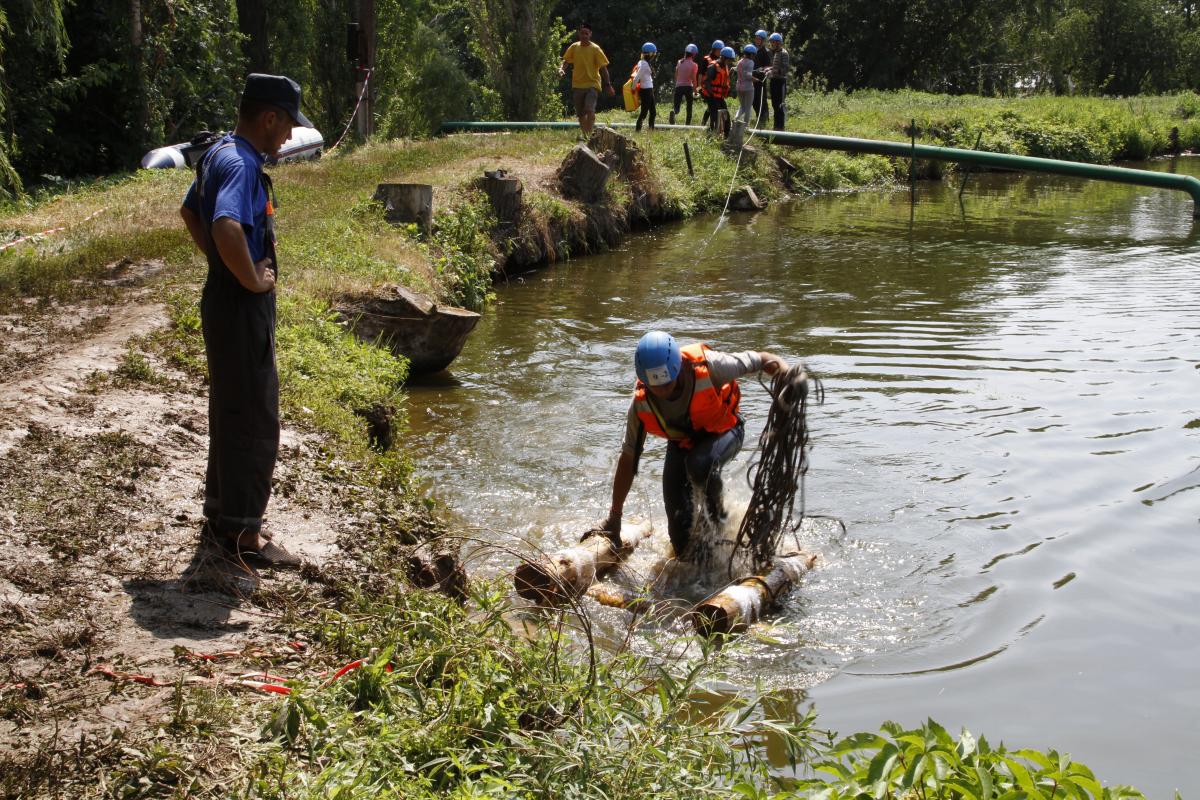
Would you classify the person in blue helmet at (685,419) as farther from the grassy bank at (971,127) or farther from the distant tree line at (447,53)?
the grassy bank at (971,127)

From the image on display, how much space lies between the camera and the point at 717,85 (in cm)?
2458

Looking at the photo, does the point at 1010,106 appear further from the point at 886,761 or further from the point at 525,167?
the point at 886,761

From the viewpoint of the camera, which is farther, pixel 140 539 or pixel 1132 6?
pixel 1132 6

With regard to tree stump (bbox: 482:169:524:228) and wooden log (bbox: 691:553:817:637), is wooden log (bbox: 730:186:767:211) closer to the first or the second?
tree stump (bbox: 482:169:524:228)

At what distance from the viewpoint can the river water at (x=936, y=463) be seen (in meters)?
5.67

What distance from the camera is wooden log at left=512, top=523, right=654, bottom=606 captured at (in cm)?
607

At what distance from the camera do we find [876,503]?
8.10 m

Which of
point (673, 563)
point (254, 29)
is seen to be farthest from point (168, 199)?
point (254, 29)

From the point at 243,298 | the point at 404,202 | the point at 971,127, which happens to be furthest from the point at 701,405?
the point at 971,127

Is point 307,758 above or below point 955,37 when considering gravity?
below

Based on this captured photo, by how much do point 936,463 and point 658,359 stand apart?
347 cm

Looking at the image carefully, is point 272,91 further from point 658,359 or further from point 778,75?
point 778,75

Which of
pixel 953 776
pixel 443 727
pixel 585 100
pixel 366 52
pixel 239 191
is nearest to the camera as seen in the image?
pixel 953 776

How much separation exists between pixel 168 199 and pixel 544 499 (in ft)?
25.9
